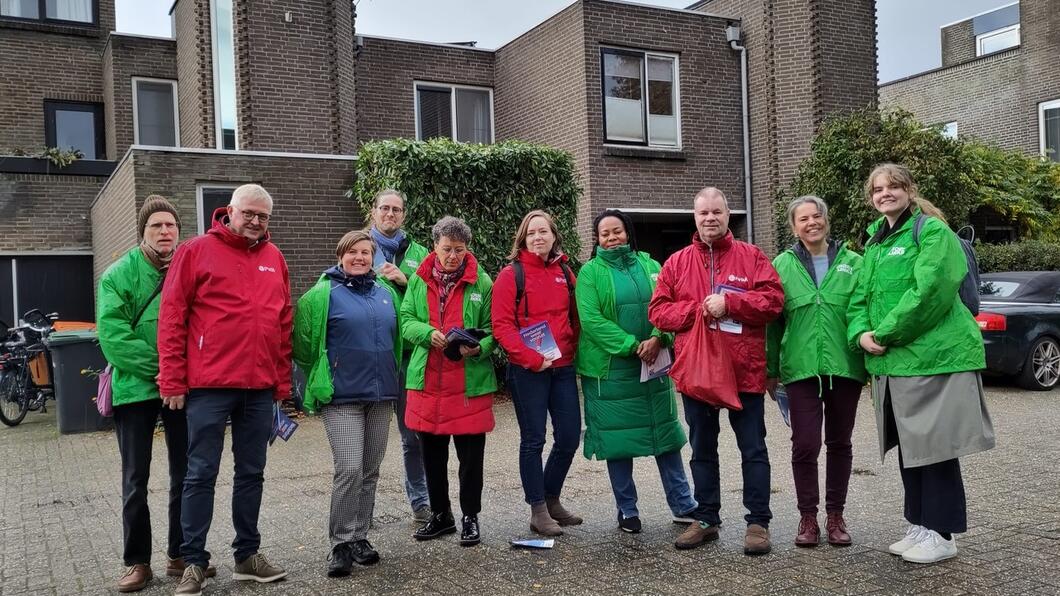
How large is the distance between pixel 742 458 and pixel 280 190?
8638 millimetres

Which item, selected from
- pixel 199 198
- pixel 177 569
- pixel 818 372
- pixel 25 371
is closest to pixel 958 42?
pixel 199 198

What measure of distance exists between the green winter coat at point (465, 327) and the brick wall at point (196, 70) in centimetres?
1076

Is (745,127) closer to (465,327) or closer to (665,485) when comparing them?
(665,485)

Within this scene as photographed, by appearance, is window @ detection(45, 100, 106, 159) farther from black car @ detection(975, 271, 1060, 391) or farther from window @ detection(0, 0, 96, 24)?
black car @ detection(975, 271, 1060, 391)

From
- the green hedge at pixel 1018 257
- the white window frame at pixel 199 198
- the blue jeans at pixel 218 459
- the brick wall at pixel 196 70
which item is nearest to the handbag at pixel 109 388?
the blue jeans at pixel 218 459

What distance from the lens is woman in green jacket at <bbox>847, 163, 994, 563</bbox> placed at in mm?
4680

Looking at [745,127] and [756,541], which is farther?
[745,127]

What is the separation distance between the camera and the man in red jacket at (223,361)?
181 inches

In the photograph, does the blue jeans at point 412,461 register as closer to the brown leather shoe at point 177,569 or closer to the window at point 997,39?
the brown leather shoe at point 177,569

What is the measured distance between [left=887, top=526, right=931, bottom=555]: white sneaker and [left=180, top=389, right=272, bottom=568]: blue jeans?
134 inches

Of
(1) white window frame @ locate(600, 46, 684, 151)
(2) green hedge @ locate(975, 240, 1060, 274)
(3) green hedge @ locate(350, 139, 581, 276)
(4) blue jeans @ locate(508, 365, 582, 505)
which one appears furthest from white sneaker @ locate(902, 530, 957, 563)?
(2) green hedge @ locate(975, 240, 1060, 274)

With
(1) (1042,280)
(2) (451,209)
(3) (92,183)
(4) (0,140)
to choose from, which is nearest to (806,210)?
(2) (451,209)

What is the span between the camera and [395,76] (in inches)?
691

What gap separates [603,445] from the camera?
5.56 meters
